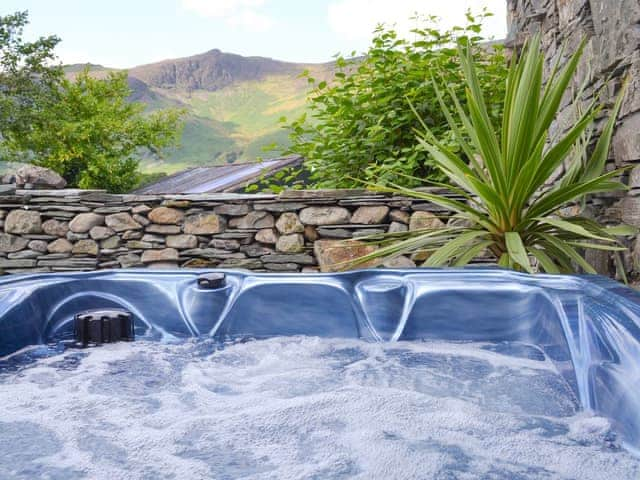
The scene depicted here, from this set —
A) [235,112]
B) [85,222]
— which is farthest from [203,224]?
[235,112]

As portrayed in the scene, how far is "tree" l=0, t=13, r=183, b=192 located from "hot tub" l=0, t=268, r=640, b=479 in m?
5.03

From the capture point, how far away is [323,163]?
3285 mm

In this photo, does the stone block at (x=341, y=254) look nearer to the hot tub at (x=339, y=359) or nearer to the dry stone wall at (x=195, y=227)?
the dry stone wall at (x=195, y=227)

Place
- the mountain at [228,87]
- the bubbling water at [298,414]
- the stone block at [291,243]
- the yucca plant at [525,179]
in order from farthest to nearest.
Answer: the mountain at [228,87]
the stone block at [291,243]
the yucca plant at [525,179]
the bubbling water at [298,414]

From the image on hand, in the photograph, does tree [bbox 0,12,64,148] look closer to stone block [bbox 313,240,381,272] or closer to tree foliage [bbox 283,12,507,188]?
tree foliage [bbox 283,12,507,188]

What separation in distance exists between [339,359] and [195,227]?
171 cm

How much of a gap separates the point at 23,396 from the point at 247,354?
50 cm

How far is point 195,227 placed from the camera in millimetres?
2898

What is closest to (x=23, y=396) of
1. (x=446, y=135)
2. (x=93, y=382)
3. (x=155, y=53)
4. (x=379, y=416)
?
(x=93, y=382)

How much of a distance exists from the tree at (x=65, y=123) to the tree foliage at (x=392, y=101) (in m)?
3.81

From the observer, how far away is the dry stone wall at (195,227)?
274cm

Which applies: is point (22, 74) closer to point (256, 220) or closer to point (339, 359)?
point (256, 220)

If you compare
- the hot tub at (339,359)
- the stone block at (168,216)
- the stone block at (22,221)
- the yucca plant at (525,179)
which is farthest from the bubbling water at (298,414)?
the stone block at (22,221)

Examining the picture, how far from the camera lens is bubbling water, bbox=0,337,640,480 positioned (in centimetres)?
88
